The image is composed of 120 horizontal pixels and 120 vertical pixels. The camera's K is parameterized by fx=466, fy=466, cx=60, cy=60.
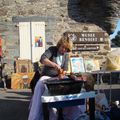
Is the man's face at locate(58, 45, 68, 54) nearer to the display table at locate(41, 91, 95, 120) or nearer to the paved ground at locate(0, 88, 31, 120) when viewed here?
the display table at locate(41, 91, 95, 120)

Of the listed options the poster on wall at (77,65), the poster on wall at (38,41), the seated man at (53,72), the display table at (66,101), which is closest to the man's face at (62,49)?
the seated man at (53,72)

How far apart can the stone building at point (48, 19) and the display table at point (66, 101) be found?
1061cm

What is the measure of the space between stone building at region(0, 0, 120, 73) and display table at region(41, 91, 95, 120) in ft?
34.8

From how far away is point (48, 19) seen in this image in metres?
17.4

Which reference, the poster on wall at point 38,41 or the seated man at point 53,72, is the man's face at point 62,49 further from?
the poster on wall at point 38,41

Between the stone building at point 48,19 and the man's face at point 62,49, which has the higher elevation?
the stone building at point 48,19

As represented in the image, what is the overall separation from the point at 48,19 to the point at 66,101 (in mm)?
10855

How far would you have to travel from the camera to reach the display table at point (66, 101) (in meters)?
6.66

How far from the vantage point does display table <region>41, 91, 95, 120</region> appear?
6.66m

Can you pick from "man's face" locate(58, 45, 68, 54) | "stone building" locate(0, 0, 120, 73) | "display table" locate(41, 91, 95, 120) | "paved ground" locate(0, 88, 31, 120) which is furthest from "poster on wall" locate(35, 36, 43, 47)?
"display table" locate(41, 91, 95, 120)

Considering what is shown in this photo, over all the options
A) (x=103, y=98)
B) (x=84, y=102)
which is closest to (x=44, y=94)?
(x=84, y=102)

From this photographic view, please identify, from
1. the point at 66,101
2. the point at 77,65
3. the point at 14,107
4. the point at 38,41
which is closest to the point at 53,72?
the point at 66,101

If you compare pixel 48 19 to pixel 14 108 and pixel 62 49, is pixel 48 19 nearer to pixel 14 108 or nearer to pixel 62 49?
pixel 14 108

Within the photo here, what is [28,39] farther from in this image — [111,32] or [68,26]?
[111,32]
